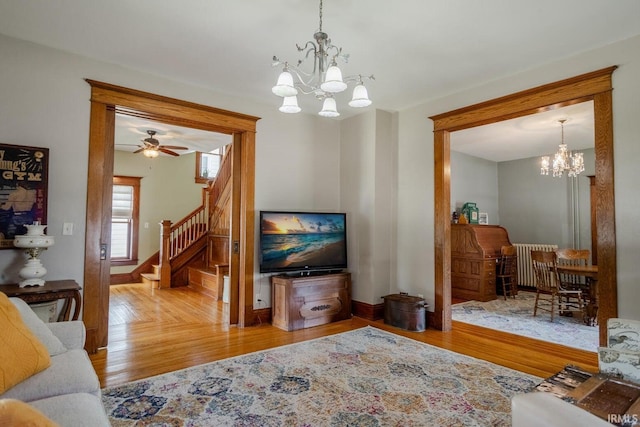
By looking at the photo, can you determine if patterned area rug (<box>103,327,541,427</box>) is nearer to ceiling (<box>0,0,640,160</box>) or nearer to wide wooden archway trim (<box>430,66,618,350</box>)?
wide wooden archway trim (<box>430,66,618,350</box>)

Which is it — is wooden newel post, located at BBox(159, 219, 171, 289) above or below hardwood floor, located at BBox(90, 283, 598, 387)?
above

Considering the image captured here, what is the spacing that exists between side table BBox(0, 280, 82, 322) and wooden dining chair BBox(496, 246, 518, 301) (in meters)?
6.21

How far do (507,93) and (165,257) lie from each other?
632 centimetres

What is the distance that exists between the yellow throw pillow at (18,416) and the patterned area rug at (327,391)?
152 cm

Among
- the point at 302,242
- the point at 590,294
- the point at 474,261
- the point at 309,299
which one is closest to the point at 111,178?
the point at 302,242

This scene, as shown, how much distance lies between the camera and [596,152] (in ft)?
10.3

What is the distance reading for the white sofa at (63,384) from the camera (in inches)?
55.1

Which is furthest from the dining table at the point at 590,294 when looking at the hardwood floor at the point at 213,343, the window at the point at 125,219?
the window at the point at 125,219

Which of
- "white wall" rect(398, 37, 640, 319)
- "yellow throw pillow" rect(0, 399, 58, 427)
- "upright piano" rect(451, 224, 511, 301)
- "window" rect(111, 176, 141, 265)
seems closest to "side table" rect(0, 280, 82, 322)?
"yellow throw pillow" rect(0, 399, 58, 427)

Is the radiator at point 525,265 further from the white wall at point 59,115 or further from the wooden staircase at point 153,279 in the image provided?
the wooden staircase at point 153,279

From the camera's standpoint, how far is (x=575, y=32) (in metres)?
2.91

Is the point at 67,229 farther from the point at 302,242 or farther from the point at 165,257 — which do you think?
the point at 165,257

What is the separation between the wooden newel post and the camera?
22.6ft

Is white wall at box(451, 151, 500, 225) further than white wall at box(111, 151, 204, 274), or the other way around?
white wall at box(111, 151, 204, 274)
